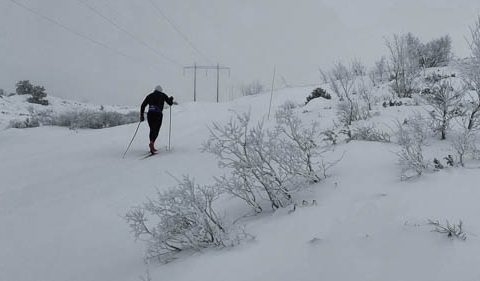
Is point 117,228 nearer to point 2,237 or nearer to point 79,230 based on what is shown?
point 79,230

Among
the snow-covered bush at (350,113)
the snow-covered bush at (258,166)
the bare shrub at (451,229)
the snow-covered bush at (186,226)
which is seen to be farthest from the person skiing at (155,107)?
the bare shrub at (451,229)

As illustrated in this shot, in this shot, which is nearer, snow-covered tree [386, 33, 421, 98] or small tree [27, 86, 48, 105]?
snow-covered tree [386, 33, 421, 98]

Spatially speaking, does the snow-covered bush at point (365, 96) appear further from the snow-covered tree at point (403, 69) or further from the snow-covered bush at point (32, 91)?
the snow-covered bush at point (32, 91)

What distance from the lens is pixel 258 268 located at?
10.1 feet

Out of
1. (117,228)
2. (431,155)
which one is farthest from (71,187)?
(431,155)

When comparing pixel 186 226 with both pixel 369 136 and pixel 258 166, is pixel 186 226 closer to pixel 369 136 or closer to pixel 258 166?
pixel 258 166

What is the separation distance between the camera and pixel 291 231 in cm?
354

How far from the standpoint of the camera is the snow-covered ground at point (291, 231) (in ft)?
9.41

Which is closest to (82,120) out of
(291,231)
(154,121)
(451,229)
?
(154,121)

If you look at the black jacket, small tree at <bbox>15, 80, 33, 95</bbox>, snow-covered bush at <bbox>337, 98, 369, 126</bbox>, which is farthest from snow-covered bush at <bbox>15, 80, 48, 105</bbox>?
snow-covered bush at <bbox>337, 98, 369, 126</bbox>

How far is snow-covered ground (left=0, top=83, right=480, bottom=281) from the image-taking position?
287cm

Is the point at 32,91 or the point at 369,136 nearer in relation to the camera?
the point at 369,136

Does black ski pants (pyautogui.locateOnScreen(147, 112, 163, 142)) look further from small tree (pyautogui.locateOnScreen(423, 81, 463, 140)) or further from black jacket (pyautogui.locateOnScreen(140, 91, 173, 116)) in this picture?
small tree (pyautogui.locateOnScreen(423, 81, 463, 140))

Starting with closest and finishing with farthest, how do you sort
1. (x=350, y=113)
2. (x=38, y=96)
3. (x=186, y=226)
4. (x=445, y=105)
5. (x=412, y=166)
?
(x=186, y=226) < (x=412, y=166) < (x=445, y=105) < (x=350, y=113) < (x=38, y=96)
